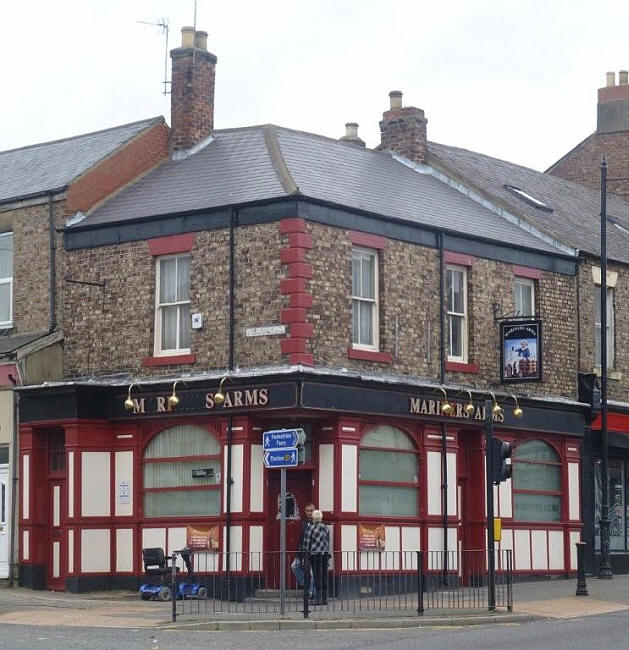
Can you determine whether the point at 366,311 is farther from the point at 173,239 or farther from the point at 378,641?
the point at 378,641

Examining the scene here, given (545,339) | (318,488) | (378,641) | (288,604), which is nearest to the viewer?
(378,641)

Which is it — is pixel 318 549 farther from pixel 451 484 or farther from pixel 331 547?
pixel 451 484

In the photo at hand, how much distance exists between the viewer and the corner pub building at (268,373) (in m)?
27.2

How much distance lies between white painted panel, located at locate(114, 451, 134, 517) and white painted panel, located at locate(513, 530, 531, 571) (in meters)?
8.21

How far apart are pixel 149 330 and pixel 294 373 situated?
12.6 feet

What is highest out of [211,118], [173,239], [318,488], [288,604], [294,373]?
[211,118]

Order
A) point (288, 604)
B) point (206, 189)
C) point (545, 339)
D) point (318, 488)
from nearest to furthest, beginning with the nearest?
point (288, 604) < point (318, 488) < point (206, 189) < point (545, 339)

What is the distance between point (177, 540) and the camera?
28.0 meters

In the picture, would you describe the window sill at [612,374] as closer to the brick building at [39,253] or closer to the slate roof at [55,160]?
the brick building at [39,253]

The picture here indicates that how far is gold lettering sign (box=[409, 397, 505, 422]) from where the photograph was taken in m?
28.7

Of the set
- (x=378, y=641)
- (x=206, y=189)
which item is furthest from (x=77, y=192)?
(x=378, y=641)

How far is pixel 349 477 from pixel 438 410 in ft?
9.32

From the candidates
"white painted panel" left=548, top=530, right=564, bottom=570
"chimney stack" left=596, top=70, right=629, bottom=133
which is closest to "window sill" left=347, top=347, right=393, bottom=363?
"white painted panel" left=548, top=530, right=564, bottom=570

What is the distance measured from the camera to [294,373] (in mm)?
26484
